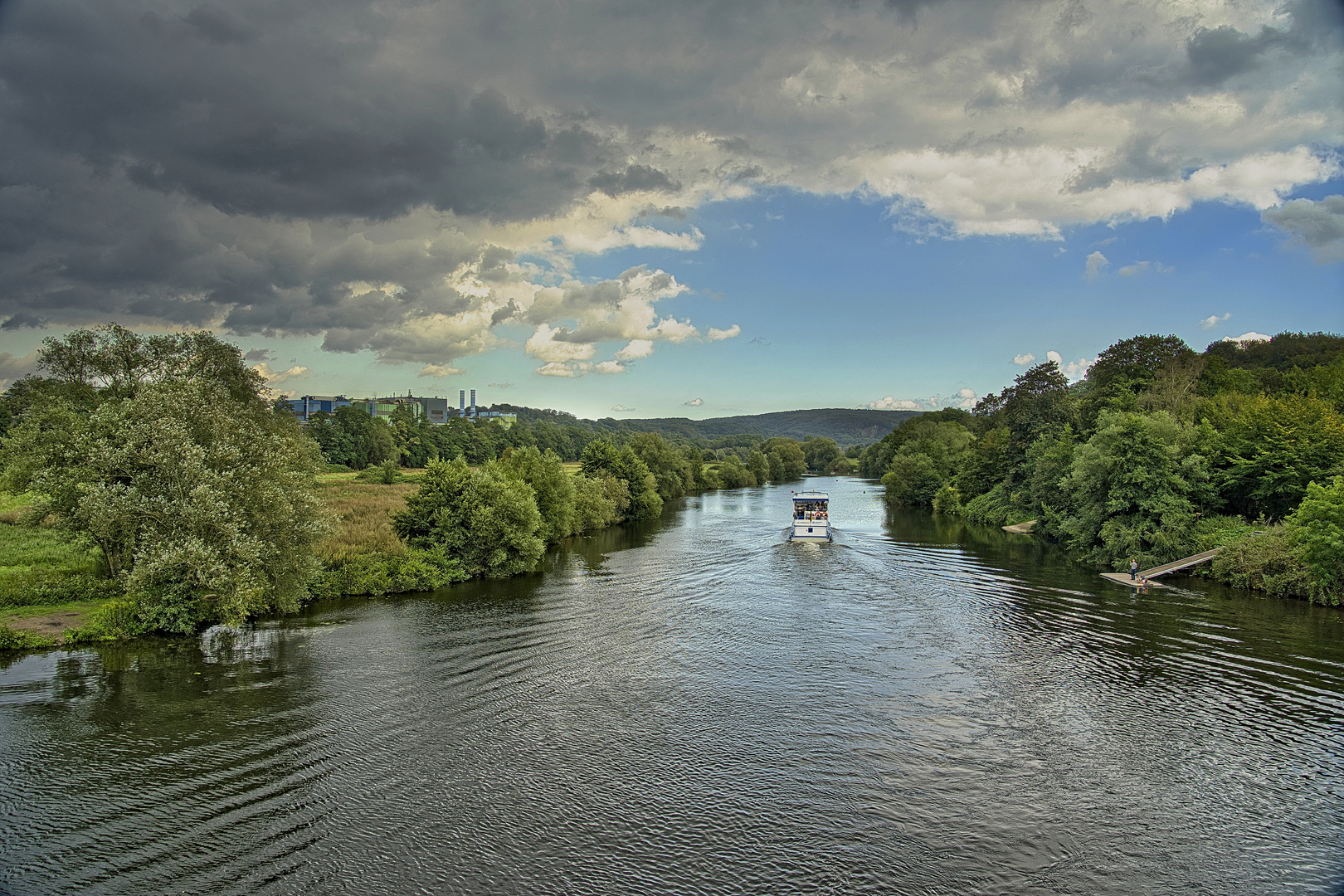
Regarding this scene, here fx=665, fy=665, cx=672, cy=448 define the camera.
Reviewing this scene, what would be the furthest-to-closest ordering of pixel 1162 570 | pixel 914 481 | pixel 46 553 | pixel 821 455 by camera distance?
pixel 821 455 < pixel 914 481 < pixel 1162 570 < pixel 46 553

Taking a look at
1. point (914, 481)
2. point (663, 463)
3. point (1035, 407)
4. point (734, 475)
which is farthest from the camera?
point (734, 475)

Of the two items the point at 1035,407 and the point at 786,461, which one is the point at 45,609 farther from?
the point at 786,461

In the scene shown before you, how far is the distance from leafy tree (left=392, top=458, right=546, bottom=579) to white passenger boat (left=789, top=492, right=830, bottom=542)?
22.5m

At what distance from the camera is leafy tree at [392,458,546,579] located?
130ft

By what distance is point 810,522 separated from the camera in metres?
53.6

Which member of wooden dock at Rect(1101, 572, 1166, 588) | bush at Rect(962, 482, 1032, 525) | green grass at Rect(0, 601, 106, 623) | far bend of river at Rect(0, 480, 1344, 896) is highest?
bush at Rect(962, 482, 1032, 525)

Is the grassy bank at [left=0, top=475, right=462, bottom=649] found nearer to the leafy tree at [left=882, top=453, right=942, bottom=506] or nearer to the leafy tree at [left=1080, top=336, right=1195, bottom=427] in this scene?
the leafy tree at [left=1080, top=336, right=1195, bottom=427]

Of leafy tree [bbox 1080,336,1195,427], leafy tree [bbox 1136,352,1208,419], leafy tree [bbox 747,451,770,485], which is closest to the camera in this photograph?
leafy tree [bbox 1136,352,1208,419]

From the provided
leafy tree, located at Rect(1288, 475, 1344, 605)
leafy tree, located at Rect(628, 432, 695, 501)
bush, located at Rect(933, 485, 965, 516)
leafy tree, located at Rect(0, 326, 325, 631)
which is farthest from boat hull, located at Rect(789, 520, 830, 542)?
leafy tree, located at Rect(628, 432, 695, 501)

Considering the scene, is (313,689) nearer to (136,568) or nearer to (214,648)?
(214,648)

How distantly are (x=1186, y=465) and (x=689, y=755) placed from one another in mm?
37895

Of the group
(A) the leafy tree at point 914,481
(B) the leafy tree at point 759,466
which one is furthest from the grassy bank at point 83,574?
(B) the leafy tree at point 759,466

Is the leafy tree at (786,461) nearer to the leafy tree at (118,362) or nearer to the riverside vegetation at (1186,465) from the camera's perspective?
the riverside vegetation at (1186,465)

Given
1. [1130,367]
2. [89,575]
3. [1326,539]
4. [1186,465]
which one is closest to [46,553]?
[89,575]
